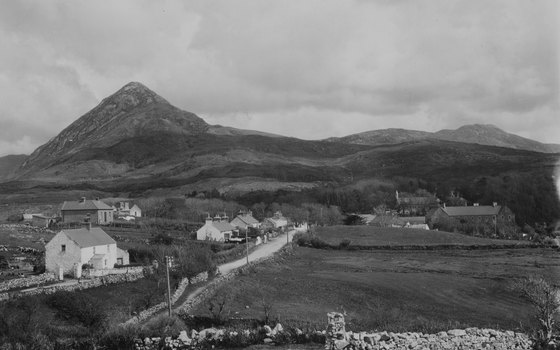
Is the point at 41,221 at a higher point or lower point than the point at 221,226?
higher

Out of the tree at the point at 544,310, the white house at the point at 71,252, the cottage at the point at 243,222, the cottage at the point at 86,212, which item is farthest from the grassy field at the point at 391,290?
the cottage at the point at 86,212

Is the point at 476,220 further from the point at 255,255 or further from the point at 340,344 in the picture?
the point at 340,344

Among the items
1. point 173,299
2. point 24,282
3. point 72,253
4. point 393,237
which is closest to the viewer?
point 173,299

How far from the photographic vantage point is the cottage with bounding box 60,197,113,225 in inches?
5143

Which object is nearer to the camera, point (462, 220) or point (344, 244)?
point (344, 244)

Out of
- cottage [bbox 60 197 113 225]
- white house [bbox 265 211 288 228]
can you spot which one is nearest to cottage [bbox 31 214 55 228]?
cottage [bbox 60 197 113 225]

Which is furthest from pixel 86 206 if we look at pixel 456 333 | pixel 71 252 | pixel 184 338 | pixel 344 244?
pixel 456 333

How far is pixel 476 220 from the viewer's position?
168250mm

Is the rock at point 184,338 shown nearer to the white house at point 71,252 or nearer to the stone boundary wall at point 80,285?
the stone boundary wall at point 80,285

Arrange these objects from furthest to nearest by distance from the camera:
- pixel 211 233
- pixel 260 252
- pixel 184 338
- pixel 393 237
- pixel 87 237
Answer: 1. pixel 393 237
2. pixel 211 233
3. pixel 260 252
4. pixel 87 237
5. pixel 184 338

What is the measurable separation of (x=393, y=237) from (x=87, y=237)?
2569 inches

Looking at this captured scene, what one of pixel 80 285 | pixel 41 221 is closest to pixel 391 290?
pixel 80 285

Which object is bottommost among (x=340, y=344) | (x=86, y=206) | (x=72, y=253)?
(x=340, y=344)

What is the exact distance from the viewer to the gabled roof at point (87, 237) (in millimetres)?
63078
